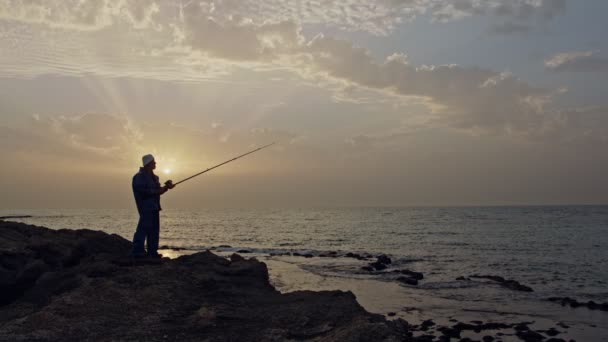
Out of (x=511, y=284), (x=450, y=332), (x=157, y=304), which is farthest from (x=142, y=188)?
(x=511, y=284)

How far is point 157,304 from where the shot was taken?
29.7 ft

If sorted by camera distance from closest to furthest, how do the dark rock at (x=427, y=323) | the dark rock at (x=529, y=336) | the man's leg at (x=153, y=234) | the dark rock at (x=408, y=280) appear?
the man's leg at (x=153, y=234)
the dark rock at (x=529, y=336)
the dark rock at (x=427, y=323)
the dark rock at (x=408, y=280)

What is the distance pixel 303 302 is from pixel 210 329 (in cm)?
272

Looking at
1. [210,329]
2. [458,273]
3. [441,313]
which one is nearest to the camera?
[210,329]

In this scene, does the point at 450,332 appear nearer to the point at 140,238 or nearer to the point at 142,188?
the point at 140,238

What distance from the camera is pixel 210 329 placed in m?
8.12

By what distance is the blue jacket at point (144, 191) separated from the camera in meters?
11.8

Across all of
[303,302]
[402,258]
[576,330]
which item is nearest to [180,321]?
[303,302]

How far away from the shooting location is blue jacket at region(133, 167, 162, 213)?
11805mm

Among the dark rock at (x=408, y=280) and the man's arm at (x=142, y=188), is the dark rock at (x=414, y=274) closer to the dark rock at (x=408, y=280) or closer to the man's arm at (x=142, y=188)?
the dark rock at (x=408, y=280)

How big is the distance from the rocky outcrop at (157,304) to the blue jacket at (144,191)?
53.3 inches

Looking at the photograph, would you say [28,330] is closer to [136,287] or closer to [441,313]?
[136,287]

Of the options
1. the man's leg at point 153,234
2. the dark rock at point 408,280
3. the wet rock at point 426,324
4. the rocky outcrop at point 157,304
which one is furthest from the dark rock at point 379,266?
the man's leg at point 153,234

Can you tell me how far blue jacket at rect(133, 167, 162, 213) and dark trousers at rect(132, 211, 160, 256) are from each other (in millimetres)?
156
